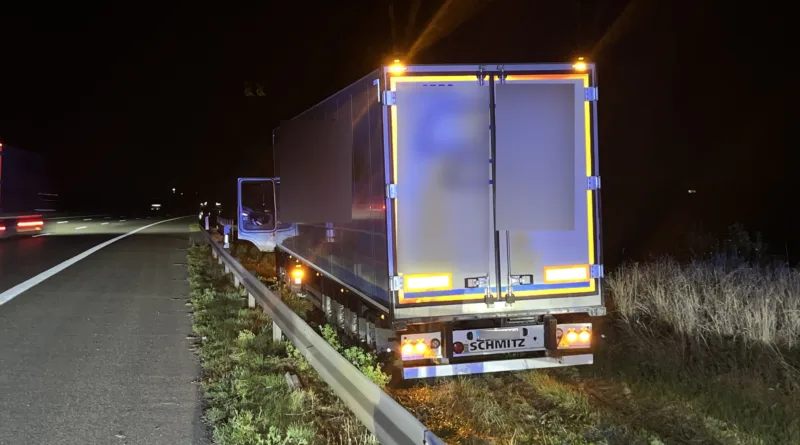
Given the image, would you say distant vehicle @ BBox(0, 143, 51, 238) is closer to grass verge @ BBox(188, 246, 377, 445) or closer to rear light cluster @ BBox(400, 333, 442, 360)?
grass verge @ BBox(188, 246, 377, 445)

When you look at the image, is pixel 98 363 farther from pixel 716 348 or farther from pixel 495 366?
pixel 716 348

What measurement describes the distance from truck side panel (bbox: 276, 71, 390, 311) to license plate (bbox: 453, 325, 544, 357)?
776 millimetres

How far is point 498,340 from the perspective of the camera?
18.6 ft

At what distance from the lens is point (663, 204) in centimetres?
2297

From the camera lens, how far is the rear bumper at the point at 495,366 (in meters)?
5.48

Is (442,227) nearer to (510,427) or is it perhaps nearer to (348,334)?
(510,427)

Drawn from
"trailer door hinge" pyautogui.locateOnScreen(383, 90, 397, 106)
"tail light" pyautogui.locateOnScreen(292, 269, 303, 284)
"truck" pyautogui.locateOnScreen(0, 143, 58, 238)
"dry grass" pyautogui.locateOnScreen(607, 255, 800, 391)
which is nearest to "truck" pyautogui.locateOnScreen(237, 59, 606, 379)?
"trailer door hinge" pyautogui.locateOnScreen(383, 90, 397, 106)

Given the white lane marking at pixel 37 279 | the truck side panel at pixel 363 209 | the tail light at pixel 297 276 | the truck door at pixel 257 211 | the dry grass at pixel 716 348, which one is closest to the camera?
the dry grass at pixel 716 348

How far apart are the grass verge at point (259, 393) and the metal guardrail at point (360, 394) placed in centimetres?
36

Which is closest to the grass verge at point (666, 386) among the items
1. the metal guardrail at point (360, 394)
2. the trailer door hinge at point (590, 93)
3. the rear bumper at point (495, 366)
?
the rear bumper at point (495, 366)

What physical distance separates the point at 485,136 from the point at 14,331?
20.8ft

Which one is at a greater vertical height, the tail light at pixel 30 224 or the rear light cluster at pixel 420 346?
the tail light at pixel 30 224

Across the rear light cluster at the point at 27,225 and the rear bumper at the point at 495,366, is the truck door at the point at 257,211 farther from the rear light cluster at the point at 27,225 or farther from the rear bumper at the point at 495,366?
the rear light cluster at the point at 27,225

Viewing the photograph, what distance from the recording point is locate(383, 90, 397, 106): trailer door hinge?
5211 mm
